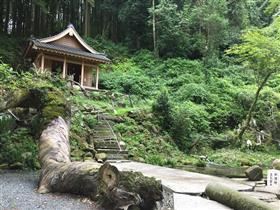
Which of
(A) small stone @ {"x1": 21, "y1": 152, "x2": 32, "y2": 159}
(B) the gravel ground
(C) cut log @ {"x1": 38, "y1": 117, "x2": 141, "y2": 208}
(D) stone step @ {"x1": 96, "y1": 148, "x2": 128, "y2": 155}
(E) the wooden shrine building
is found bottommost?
(D) stone step @ {"x1": 96, "y1": 148, "x2": 128, "y2": 155}

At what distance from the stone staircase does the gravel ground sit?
570 centimetres

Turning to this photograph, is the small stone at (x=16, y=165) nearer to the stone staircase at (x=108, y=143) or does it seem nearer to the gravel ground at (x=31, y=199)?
the gravel ground at (x=31, y=199)

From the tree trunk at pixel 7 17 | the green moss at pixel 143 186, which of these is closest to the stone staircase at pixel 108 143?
the green moss at pixel 143 186

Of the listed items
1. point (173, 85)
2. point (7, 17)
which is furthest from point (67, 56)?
point (7, 17)

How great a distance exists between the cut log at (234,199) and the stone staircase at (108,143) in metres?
5.87

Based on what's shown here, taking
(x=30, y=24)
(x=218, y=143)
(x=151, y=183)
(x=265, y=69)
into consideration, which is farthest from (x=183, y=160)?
(x=30, y=24)

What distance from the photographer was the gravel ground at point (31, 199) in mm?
4520

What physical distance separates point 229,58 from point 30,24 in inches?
765

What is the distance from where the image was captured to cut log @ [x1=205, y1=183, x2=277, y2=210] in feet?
15.9

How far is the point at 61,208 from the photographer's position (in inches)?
176

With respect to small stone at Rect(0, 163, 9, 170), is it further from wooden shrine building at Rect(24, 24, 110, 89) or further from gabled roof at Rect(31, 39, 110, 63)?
gabled roof at Rect(31, 39, 110, 63)

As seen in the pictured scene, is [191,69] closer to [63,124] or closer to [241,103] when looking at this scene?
[241,103]

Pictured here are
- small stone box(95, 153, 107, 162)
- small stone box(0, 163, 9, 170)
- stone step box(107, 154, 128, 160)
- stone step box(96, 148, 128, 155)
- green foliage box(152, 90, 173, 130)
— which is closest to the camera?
small stone box(0, 163, 9, 170)

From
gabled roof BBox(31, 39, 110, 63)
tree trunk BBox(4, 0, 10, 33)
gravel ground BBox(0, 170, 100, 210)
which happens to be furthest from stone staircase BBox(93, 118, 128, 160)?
tree trunk BBox(4, 0, 10, 33)
